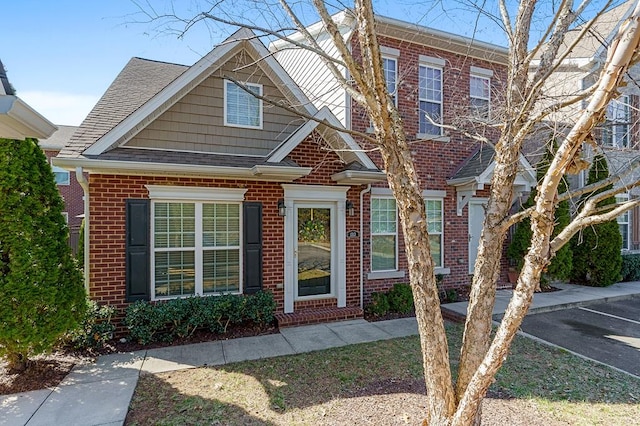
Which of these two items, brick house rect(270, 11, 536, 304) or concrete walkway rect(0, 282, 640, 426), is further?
brick house rect(270, 11, 536, 304)

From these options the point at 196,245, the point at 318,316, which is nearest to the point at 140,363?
the point at 196,245

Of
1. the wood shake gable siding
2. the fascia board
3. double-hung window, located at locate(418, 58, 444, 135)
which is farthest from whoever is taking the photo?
double-hung window, located at locate(418, 58, 444, 135)

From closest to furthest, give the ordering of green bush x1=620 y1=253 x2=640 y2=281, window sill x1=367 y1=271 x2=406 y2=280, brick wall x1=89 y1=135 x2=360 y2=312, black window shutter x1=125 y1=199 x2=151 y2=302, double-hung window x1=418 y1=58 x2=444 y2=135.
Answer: brick wall x1=89 y1=135 x2=360 y2=312, black window shutter x1=125 y1=199 x2=151 y2=302, window sill x1=367 y1=271 x2=406 y2=280, double-hung window x1=418 y1=58 x2=444 y2=135, green bush x1=620 y1=253 x2=640 y2=281

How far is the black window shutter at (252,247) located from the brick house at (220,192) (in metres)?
0.02

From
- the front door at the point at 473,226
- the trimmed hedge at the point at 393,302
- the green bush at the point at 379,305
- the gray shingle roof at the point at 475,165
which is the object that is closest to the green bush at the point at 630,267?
the front door at the point at 473,226

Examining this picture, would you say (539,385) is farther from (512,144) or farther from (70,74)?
(70,74)

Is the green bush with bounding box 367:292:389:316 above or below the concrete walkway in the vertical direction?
above

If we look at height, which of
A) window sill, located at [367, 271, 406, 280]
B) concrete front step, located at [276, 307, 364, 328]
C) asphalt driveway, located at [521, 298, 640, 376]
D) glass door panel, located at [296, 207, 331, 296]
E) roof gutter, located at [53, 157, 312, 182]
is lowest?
asphalt driveway, located at [521, 298, 640, 376]

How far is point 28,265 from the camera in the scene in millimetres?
4742

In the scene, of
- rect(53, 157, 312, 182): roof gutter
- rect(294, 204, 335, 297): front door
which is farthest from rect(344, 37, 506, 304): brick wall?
rect(53, 157, 312, 182): roof gutter

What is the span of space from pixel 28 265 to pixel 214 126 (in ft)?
12.4

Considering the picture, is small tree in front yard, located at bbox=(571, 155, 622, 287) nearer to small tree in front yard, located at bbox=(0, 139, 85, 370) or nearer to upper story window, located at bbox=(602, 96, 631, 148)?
upper story window, located at bbox=(602, 96, 631, 148)

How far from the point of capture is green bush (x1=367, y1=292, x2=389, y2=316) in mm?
7672

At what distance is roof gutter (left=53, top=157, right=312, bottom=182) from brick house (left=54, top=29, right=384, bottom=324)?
0.02m
